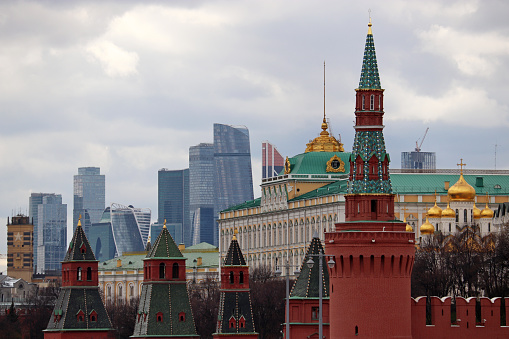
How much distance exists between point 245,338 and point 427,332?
37.4 meters

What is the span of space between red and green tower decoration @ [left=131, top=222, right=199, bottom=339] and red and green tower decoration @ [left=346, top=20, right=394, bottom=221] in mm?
41393

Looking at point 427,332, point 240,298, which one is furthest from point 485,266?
point 427,332

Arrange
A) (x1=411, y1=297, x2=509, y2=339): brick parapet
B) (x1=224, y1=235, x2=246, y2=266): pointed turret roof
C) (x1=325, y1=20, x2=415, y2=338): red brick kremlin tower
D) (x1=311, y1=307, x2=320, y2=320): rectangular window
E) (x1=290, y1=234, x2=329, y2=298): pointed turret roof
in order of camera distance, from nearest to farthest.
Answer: (x1=325, y1=20, x2=415, y2=338): red brick kremlin tower
(x1=411, y1=297, x2=509, y2=339): brick parapet
(x1=311, y1=307, x2=320, y2=320): rectangular window
(x1=290, y1=234, x2=329, y2=298): pointed turret roof
(x1=224, y1=235, x2=246, y2=266): pointed turret roof

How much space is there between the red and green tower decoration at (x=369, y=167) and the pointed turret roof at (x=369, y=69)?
647 mm

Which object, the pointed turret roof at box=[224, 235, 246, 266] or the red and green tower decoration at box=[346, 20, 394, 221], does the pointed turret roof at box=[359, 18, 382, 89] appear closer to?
the red and green tower decoration at box=[346, 20, 394, 221]

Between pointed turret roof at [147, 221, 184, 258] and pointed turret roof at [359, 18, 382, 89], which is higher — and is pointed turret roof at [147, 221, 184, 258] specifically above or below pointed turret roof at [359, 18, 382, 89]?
below

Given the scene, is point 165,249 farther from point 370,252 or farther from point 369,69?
point 370,252

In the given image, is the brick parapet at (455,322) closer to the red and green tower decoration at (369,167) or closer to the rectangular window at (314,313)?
the red and green tower decoration at (369,167)

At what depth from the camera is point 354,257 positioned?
144875mm

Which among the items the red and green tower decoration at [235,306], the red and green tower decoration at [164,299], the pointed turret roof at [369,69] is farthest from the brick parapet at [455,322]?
the red and green tower decoration at [164,299]

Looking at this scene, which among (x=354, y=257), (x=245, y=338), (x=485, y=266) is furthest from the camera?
(x=485, y=266)

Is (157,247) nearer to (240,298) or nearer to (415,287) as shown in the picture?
(240,298)

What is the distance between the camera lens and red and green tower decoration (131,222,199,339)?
18500 cm

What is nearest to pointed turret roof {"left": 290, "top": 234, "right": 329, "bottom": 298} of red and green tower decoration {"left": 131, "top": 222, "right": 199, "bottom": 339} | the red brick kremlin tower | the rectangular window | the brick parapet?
the rectangular window
